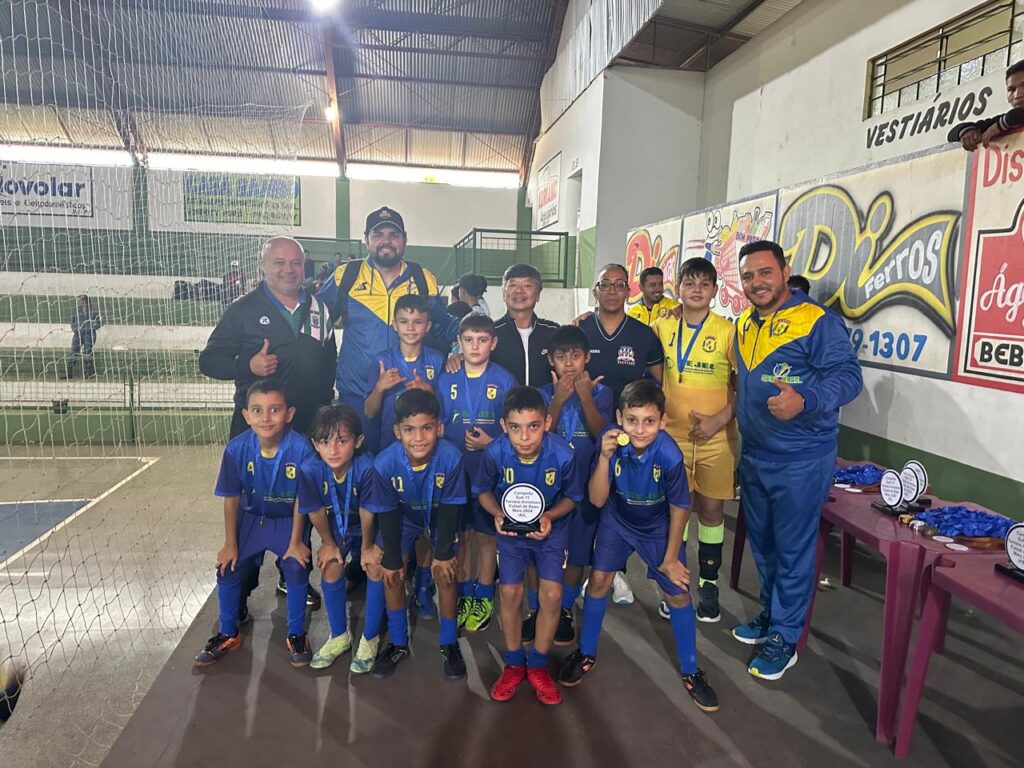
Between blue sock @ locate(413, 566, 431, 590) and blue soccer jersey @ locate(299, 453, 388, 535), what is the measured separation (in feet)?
1.85

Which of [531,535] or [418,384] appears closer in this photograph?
[531,535]

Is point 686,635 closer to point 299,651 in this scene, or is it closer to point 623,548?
point 623,548

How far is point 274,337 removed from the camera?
304cm

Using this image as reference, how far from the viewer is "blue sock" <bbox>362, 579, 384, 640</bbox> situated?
8.53 ft

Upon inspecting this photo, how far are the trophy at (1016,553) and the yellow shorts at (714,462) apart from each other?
1.10 m

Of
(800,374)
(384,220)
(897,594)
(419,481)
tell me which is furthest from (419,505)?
(897,594)

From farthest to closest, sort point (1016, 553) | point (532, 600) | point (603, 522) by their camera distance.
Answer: point (532, 600) → point (603, 522) → point (1016, 553)

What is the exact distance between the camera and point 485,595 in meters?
2.93

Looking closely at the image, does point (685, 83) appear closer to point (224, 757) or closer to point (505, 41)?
point (505, 41)

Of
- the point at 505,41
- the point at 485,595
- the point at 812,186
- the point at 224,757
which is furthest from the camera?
the point at 505,41

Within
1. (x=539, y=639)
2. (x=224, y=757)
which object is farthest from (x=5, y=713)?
(x=539, y=639)

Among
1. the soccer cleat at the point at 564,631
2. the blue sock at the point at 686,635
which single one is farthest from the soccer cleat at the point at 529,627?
the blue sock at the point at 686,635

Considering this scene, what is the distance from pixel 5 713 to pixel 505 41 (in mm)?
13385

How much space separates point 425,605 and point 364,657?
19.9 inches
